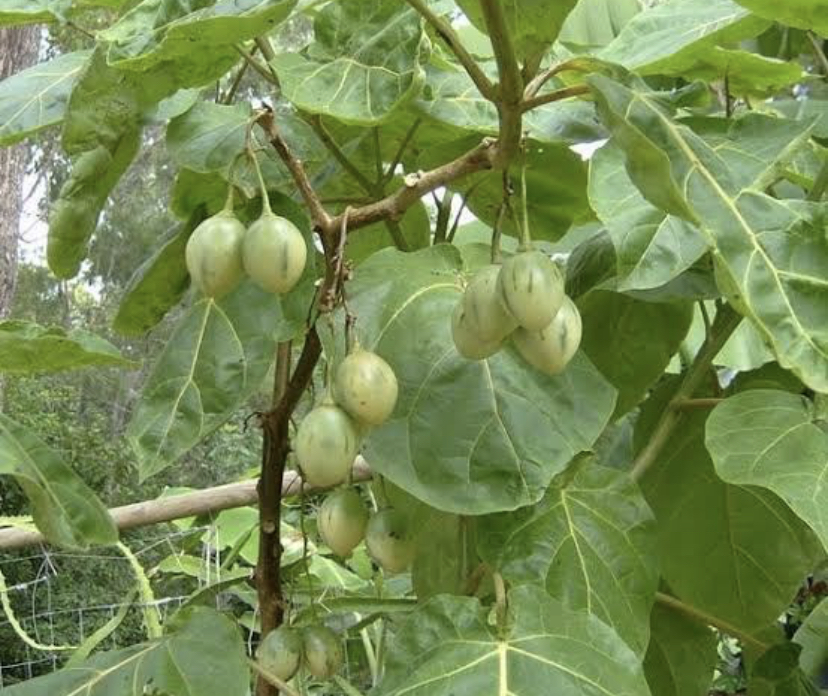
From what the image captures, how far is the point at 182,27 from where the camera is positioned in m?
0.64

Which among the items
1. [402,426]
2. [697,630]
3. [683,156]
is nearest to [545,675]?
[402,426]

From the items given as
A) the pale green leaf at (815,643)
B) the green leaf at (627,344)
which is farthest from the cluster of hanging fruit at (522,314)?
the pale green leaf at (815,643)

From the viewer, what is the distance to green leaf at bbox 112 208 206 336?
0.96m

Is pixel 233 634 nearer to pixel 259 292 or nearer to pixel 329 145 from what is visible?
pixel 259 292

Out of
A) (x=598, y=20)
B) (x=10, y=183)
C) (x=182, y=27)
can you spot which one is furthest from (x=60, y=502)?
(x=10, y=183)

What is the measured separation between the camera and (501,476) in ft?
2.46

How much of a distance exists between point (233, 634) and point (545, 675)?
23 centimetres

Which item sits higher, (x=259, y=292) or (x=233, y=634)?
(x=259, y=292)

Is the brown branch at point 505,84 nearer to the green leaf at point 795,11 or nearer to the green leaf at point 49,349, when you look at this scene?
the green leaf at point 795,11

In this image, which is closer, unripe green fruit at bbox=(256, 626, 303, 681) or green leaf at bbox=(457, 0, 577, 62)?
green leaf at bbox=(457, 0, 577, 62)

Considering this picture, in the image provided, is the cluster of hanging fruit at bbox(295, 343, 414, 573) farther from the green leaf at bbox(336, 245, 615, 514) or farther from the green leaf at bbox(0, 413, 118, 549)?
the green leaf at bbox(0, 413, 118, 549)

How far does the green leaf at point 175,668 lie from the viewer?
77cm

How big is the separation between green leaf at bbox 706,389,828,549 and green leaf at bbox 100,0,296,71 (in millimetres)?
384

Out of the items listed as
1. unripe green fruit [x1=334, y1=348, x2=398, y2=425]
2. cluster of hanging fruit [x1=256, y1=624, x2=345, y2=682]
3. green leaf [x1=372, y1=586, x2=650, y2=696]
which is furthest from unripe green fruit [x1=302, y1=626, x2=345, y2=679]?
unripe green fruit [x1=334, y1=348, x2=398, y2=425]
